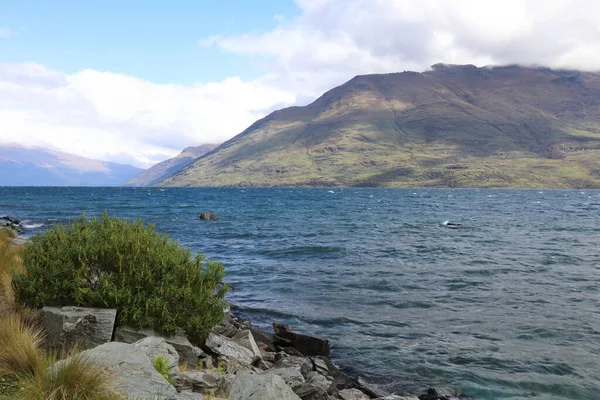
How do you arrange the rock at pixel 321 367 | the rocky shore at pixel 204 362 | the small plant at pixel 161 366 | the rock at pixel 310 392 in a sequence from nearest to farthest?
1. the rocky shore at pixel 204 362
2. the small plant at pixel 161 366
3. the rock at pixel 310 392
4. the rock at pixel 321 367

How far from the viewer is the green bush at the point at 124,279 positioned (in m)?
10.3

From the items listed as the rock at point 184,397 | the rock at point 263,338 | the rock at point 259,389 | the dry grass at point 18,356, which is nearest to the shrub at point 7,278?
the dry grass at point 18,356

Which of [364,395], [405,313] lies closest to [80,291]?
[364,395]

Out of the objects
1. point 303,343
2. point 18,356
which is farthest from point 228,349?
point 18,356

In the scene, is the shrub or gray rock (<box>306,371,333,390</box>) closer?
the shrub

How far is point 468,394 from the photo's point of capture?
42.1 ft

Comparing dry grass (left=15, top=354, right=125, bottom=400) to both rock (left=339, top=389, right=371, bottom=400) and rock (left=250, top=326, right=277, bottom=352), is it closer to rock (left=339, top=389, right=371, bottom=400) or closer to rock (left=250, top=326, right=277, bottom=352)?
Result: rock (left=339, top=389, right=371, bottom=400)

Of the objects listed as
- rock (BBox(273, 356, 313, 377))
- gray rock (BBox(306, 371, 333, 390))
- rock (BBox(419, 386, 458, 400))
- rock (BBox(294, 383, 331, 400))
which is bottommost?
rock (BBox(419, 386, 458, 400))

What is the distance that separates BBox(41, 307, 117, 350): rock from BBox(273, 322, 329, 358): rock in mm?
7347

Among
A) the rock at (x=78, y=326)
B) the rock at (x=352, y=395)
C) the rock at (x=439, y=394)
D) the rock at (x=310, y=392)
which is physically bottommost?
the rock at (x=439, y=394)

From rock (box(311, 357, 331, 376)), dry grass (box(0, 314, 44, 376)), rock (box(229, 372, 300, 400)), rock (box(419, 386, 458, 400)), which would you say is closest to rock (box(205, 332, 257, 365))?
rock (box(311, 357, 331, 376))

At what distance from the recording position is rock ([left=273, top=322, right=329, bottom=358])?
1523cm

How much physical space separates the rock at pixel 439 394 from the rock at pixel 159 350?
737 cm

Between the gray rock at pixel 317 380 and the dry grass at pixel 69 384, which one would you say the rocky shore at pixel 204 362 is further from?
the dry grass at pixel 69 384
